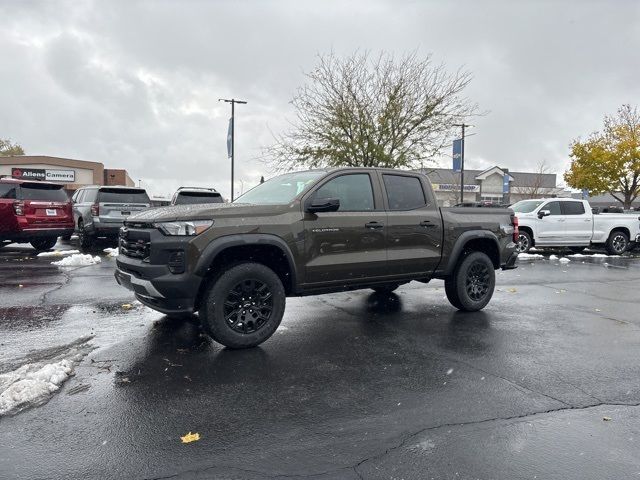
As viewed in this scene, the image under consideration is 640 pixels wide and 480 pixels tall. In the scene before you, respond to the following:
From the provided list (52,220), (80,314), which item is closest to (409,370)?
(80,314)

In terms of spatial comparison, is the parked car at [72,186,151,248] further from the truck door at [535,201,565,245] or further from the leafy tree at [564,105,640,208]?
the leafy tree at [564,105,640,208]

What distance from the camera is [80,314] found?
19.8 feet

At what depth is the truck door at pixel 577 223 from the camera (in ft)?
49.4

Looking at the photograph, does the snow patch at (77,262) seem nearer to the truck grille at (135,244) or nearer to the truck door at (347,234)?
the truck grille at (135,244)

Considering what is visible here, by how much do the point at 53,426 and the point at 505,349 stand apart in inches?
165

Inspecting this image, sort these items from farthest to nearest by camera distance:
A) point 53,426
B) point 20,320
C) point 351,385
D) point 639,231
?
point 639,231
point 20,320
point 351,385
point 53,426

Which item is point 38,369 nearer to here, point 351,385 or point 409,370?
point 351,385

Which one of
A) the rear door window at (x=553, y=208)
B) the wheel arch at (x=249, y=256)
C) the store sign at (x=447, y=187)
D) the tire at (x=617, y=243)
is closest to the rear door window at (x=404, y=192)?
the wheel arch at (x=249, y=256)

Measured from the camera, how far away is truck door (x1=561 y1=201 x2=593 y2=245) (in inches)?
593

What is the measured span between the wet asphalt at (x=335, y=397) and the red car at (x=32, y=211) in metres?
5.85

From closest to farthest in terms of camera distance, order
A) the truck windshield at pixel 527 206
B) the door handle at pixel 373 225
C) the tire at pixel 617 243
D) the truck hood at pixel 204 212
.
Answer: the truck hood at pixel 204 212 < the door handle at pixel 373 225 < the truck windshield at pixel 527 206 < the tire at pixel 617 243

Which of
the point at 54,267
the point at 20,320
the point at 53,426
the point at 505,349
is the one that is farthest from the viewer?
the point at 54,267

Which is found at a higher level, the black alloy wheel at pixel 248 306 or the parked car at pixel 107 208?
the parked car at pixel 107 208

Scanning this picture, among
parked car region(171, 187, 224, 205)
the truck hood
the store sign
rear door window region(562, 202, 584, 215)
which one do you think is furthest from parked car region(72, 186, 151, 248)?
the store sign
